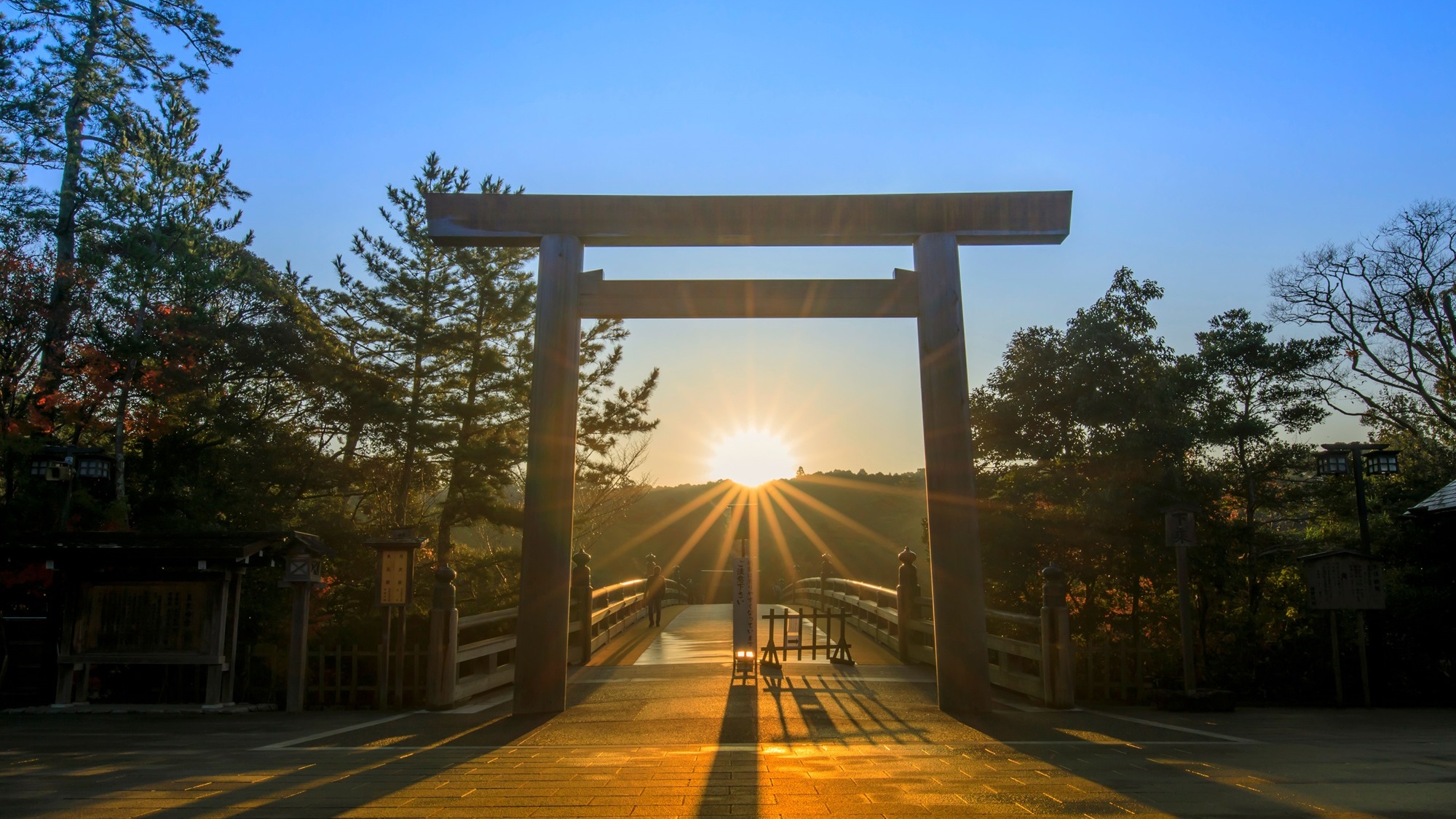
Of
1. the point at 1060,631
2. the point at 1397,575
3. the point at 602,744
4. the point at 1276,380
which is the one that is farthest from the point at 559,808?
the point at 1276,380

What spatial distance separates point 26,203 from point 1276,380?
82.6 feet

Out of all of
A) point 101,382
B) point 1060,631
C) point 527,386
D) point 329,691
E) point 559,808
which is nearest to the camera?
point 559,808

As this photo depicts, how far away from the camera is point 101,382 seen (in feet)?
51.7

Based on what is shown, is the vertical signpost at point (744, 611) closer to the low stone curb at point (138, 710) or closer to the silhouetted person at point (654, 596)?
the low stone curb at point (138, 710)

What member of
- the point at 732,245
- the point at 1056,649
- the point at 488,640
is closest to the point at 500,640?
the point at 488,640

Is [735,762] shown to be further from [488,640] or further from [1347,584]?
[1347,584]

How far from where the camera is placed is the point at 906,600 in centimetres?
1398

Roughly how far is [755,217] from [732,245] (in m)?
0.36

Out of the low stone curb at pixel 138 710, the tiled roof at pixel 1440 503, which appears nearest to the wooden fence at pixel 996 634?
the tiled roof at pixel 1440 503

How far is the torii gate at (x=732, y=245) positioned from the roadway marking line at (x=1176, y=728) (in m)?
1.69

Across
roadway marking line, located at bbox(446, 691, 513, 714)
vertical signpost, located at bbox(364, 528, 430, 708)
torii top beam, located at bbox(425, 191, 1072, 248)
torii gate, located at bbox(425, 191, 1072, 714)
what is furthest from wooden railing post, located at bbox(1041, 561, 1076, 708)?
vertical signpost, located at bbox(364, 528, 430, 708)

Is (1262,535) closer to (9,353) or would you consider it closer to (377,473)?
(377,473)

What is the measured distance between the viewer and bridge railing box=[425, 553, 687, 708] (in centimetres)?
953

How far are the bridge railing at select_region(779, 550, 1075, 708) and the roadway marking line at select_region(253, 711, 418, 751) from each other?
555 centimetres
